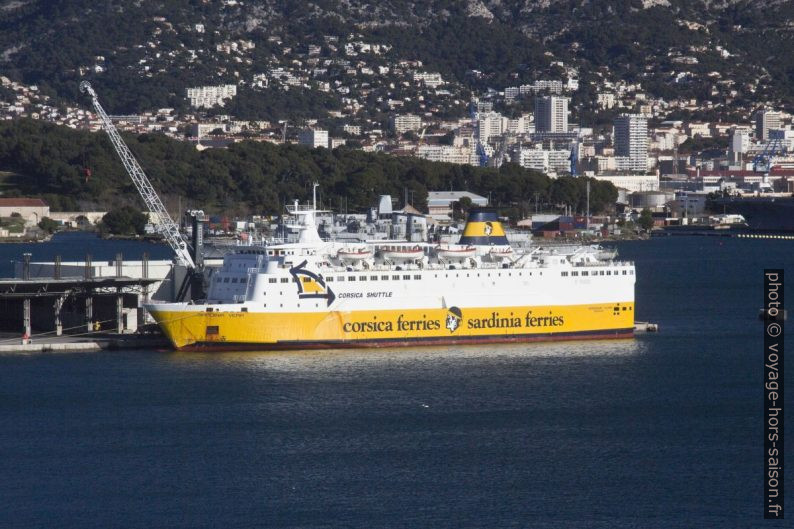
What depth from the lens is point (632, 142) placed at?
183 m

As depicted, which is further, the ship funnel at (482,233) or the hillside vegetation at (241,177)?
the hillside vegetation at (241,177)

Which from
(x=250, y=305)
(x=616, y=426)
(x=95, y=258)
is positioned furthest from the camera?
(x=95, y=258)

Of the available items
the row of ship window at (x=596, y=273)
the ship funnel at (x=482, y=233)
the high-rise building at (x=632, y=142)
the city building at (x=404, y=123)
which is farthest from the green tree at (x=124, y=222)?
the city building at (x=404, y=123)

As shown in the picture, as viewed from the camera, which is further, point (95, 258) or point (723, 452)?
point (95, 258)

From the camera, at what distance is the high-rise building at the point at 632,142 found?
583 ft

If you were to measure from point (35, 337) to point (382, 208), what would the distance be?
3403 centimetres

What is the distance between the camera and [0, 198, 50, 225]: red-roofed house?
9688 cm

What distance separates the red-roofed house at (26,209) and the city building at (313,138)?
239 feet

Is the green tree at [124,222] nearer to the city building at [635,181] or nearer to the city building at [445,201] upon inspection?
the city building at [445,201]

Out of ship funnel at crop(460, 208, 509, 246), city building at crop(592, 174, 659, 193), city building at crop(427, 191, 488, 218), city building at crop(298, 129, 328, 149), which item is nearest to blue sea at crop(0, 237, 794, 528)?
ship funnel at crop(460, 208, 509, 246)

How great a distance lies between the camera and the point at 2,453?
29344mm

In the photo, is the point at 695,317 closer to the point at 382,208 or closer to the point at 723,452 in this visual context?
the point at 723,452

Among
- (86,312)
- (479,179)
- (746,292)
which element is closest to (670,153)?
(479,179)

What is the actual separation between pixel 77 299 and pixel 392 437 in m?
13.1
